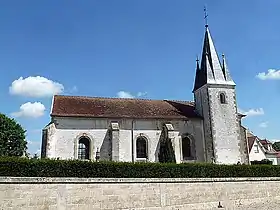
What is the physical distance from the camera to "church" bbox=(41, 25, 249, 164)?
27469 millimetres

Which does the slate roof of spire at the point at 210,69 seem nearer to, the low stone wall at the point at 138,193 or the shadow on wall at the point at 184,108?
the shadow on wall at the point at 184,108

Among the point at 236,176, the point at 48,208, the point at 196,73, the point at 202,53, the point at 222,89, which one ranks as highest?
the point at 202,53

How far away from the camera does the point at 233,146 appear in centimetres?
3022

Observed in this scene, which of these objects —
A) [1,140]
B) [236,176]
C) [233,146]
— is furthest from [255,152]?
[1,140]

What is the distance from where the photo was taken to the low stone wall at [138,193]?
15.4m

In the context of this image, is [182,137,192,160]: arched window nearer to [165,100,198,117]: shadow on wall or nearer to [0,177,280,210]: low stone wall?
[165,100,198,117]: shadow on wall

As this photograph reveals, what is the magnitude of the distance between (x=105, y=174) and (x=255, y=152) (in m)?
32.6

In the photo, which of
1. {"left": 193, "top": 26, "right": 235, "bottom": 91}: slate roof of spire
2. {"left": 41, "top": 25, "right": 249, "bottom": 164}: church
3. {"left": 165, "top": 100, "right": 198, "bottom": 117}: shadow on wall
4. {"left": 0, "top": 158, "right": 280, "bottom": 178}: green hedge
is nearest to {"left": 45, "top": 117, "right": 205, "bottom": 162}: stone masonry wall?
{"left": 41, "top": 25, "right": 249, "bottom": 164}: church

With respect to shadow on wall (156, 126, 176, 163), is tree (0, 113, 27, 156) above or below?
above

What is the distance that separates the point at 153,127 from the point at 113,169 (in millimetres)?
12078

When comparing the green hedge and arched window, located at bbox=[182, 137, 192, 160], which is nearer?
the green hedge

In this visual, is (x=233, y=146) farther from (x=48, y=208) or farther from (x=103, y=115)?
(x=48, y=208)

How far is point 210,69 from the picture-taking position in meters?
33.2

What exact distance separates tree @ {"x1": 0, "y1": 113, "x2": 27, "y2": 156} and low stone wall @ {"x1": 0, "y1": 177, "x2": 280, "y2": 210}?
21256 millimetres
